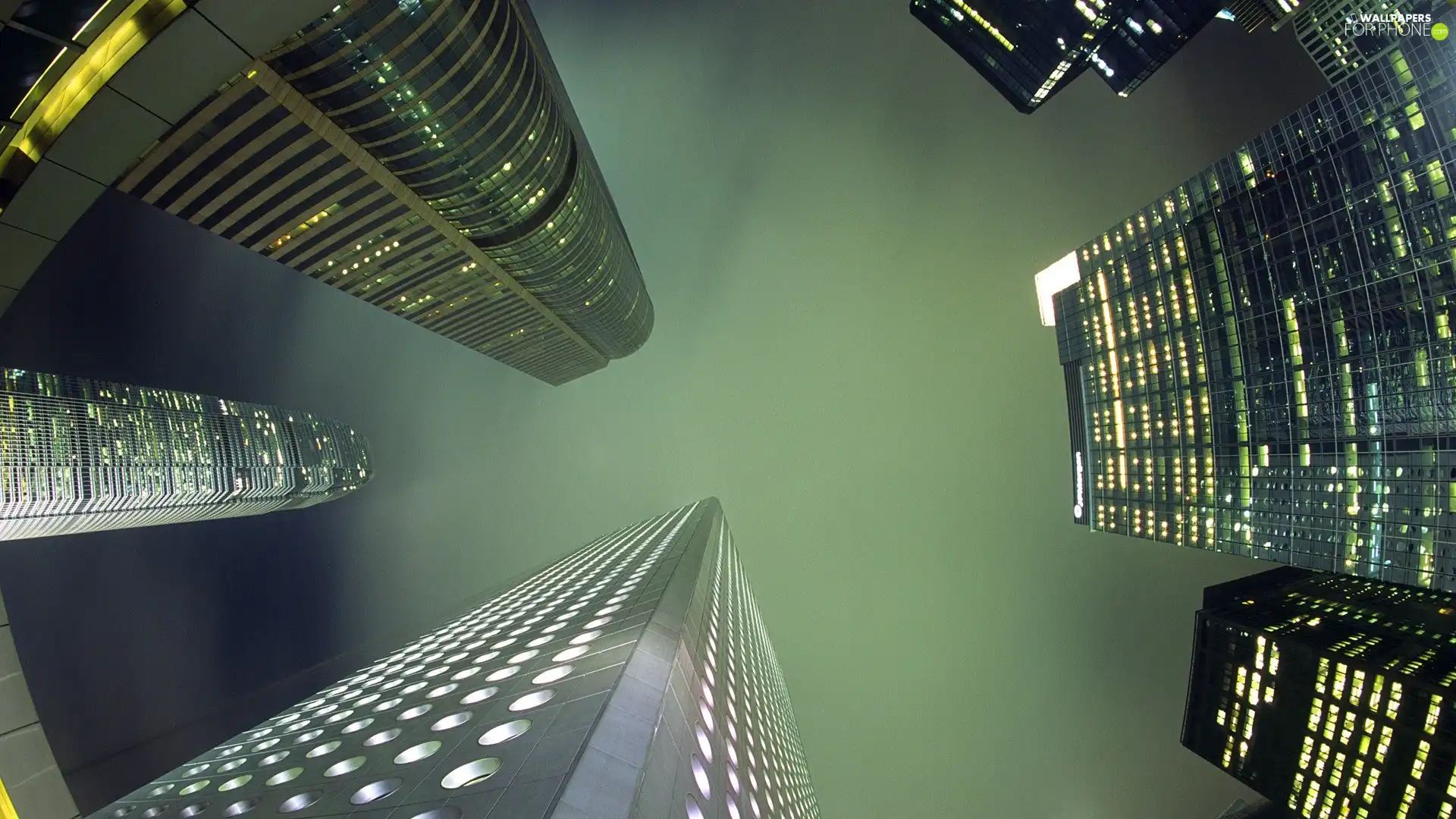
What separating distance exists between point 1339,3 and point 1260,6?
1140 inches

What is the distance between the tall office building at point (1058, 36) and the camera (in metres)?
98.9

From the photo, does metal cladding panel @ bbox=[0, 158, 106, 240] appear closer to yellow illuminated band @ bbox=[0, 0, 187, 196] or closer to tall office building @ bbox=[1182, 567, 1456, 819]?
yellow illuminated band @ bbox=[0, 0, 187, 196]

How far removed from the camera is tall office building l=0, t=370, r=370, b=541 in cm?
10088

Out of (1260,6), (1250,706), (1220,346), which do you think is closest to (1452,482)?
(1220,346)

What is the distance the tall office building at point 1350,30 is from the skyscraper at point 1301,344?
2.89 m

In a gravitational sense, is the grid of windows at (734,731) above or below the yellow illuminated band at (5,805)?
below

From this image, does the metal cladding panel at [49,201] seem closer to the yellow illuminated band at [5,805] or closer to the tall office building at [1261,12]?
the yellow illuminated band at [5,805]

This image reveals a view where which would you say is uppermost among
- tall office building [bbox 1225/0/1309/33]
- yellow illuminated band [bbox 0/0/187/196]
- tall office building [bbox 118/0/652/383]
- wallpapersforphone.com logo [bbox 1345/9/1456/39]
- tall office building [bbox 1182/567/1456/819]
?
tall office building [bbox 1225/0/1309/33]

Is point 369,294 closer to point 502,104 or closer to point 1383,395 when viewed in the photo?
point 502,104

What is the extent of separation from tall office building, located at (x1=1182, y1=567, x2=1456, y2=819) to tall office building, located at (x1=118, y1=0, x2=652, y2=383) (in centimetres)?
10257

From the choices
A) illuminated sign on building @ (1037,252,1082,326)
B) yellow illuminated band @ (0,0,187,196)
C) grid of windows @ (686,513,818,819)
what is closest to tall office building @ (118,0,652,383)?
yellow illuminated band @ (0,0,187,196)

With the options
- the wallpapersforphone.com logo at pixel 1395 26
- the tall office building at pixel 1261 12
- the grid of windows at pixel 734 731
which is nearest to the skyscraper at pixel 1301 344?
the wallpapersforphone.com logo at pixel 1395 26

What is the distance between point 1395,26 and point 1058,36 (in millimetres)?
46153

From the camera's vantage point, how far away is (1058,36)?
Result: 336 ft
